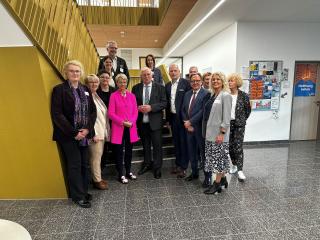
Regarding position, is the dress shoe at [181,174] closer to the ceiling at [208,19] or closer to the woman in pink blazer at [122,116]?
the woman in pink blazer at [122,116]

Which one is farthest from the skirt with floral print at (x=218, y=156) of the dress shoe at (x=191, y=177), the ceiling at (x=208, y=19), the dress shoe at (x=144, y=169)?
the ceiling at (x=208, y=19)

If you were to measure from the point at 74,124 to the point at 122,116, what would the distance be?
2.49 ft

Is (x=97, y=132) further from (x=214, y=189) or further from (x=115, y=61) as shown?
(x=214, y=189)

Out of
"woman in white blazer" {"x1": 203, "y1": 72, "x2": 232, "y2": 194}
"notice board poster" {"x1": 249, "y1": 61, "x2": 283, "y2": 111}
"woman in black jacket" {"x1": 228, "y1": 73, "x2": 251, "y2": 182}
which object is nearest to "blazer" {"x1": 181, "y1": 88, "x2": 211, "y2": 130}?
"woman in white blazer" {"x1": 203, "y1": 72, "x2": 232, "y2": 194}

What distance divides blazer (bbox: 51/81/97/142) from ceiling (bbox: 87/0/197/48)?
12.4 ft

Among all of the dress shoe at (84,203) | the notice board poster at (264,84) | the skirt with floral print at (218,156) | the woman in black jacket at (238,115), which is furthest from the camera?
the notice board poster at (264,84)

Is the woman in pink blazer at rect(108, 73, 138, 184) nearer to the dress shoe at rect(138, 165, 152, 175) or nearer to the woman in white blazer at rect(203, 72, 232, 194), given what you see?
the dress shoe at rect(138, 165, 152, 175)

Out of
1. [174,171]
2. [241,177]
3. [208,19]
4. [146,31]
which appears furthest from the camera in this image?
[146,31]

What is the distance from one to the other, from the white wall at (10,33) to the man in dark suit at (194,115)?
206 cm

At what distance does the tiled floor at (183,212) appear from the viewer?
2.25 meters

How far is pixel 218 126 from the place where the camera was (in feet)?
9.04

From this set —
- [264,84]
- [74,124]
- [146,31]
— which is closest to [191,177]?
[74,124]

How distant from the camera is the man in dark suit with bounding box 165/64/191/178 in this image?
11.5 feet

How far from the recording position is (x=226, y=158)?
9.46ft
